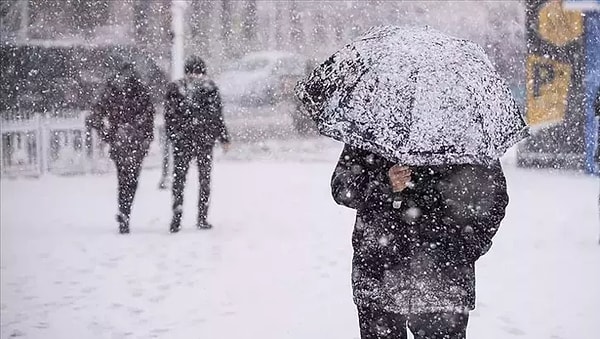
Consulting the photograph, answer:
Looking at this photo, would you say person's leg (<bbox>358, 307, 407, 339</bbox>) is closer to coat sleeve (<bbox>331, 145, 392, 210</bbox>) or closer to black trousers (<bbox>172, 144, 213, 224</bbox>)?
coat sleeve (<bbox>331, 145, 392, 210</bbox>)

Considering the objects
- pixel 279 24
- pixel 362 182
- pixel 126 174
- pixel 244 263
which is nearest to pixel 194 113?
pixel 126 174

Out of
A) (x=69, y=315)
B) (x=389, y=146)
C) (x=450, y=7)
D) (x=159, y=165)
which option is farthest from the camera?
(x=159, y=165)

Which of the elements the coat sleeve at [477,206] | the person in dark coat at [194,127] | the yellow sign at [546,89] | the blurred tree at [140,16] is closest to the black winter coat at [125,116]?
the person in dark coat at [194,127]

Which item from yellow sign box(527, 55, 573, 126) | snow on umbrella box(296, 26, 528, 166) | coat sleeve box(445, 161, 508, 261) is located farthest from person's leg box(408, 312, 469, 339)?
yellow sign box(527, 55, 573, 126)

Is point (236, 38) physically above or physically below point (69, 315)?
above

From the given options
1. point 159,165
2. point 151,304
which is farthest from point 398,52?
point 159,165

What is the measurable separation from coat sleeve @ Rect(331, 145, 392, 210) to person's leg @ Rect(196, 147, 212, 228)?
337 cm

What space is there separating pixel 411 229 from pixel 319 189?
383 cm

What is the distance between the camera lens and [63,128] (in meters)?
7.95

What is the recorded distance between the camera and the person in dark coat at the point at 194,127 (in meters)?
5.82

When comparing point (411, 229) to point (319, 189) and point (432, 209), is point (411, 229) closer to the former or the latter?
point (432, 209)

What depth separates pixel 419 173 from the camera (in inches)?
107

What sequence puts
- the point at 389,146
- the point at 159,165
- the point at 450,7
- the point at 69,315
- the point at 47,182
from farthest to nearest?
the point at 159,165, the point at 47,182, the point at 450,7, the point at 69,315, the point at 389,146

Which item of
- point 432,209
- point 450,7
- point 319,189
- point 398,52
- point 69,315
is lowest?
point 69,315
